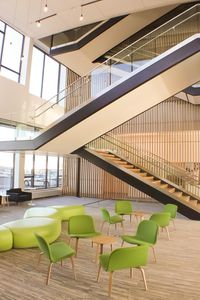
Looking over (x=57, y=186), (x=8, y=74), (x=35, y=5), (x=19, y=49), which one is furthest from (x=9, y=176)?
(x=35, y=5)

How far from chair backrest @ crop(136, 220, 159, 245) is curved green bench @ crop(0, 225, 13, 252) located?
2701mm

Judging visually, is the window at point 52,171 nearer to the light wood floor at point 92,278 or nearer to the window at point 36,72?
the window at point 36,72

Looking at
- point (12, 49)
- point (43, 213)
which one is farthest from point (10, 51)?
point (43, 213)

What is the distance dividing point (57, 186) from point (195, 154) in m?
8.49

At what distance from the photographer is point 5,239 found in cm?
546

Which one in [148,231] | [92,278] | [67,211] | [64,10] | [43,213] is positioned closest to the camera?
[92,278]

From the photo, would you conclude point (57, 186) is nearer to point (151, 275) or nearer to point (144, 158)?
point (144, 158)

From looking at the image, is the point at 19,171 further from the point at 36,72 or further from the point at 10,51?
the point at 10,51

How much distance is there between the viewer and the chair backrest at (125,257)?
347 centimetres

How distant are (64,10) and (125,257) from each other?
1010cm


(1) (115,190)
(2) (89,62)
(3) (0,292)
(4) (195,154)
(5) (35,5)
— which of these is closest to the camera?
(3) (0,292)

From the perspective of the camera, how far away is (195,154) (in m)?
13.4

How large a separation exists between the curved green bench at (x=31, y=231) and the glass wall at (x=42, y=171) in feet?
27.6

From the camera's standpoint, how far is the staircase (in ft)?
30.9
